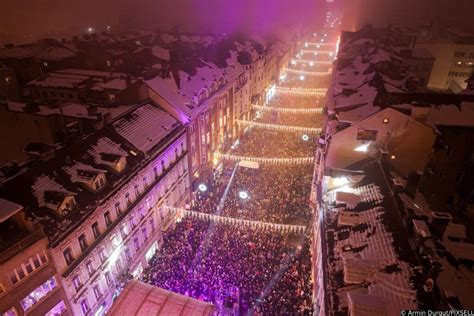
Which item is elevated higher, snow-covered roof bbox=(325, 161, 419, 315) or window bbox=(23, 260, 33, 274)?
snow-covered roof bbox=(325, 161, 419, 315)

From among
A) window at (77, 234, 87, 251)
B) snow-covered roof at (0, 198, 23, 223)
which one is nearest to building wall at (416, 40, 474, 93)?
window at (77, 234, 87, 251)

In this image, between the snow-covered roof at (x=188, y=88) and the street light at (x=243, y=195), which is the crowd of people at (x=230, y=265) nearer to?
the street light at (x=243, y=195)

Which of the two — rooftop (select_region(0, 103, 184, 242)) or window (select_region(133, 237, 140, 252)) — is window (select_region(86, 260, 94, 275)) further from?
window (select_region(133, 237, 140, 252))

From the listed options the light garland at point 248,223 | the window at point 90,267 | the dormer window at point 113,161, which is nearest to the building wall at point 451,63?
the light garland at point 248,223

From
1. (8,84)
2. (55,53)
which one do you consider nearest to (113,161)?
(8,84)

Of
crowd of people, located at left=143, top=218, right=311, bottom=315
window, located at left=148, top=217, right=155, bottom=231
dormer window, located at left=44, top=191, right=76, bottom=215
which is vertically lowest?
crowd of people, located at left=143, top=218, right=311, bottom=315
